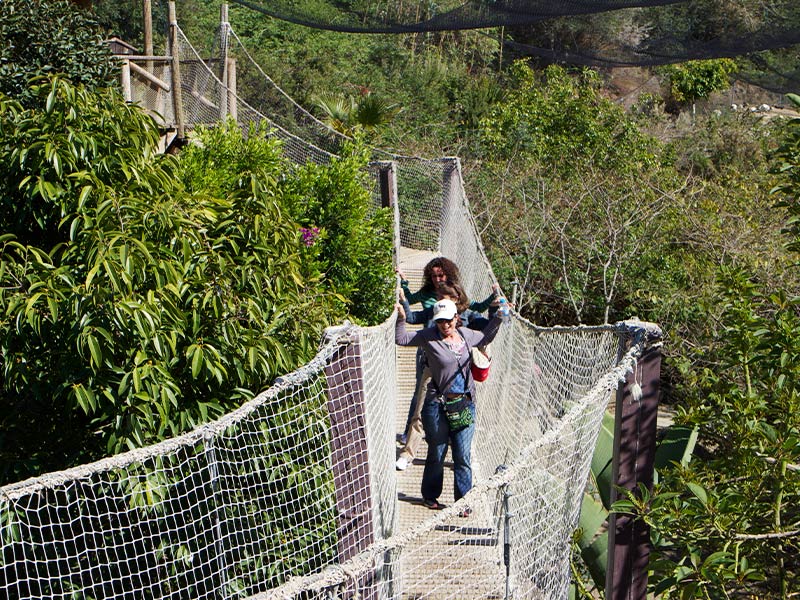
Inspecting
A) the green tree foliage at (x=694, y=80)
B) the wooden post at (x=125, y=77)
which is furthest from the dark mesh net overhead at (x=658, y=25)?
the green tree foliage at (x=694, y=80)

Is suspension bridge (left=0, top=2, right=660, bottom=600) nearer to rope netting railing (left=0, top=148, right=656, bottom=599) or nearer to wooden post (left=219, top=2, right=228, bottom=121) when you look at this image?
rope netting railing (left=0, top=148, right=656, bottom=599)

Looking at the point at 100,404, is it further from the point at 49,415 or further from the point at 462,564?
the point at 462,564

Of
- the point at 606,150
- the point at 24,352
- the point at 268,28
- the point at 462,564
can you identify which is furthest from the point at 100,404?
the point at 268,28

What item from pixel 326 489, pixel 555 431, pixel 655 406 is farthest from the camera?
pixel 326 489

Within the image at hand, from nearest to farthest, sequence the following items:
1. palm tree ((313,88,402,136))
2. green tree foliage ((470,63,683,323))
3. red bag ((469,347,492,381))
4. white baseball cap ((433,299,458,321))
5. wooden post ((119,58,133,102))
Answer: white baseball cap ((433,299,458,321)), red bag ((469,347,492,381)), wooden post ((119,58,133,102)), green tree foliage ((470,63,683,323)), palm tree ((313,88,402,136))

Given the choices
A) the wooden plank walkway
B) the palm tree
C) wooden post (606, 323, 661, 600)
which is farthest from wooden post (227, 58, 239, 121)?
wooden post (606, 323, 661, 600)

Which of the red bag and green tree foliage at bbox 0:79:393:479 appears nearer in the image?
green tree foliage at bbox 0:79:393:479

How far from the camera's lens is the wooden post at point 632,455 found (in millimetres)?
2633

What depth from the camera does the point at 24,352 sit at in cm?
358

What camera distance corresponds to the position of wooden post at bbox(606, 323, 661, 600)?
2.63 meters

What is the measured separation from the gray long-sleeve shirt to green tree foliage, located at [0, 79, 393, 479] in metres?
0.41

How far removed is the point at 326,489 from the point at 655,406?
5.42 ft

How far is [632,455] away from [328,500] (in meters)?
1.54

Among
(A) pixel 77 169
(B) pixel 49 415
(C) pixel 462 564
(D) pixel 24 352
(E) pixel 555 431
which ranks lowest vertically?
(C) pixel 462 564
